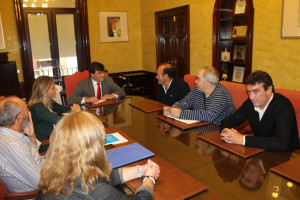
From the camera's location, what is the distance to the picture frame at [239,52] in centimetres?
405

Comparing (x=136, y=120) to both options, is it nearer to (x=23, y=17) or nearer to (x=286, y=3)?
(x=286, y=3)

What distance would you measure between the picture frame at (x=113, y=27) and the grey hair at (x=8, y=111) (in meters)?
4.78

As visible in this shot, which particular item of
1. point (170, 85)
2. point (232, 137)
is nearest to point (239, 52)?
point (170, 85)

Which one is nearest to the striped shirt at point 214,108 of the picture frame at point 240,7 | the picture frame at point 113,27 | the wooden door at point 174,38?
the picture frame at point 240,7

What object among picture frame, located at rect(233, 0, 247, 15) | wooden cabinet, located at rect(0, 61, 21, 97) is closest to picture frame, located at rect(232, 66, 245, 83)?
picture frame, located at rect(233, 0, 247, 15)

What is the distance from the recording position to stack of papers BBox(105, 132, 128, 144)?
6.48 ft

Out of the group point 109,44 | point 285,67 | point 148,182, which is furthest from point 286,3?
point 109,44

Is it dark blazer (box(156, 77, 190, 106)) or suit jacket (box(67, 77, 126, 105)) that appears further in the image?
suit jacket (box(67, 77, 126, 105))

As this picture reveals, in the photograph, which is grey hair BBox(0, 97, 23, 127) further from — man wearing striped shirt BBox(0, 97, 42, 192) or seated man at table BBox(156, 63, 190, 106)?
seated man at table BBox(156, 63, 190, 106)

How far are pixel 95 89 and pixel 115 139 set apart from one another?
73.9 inches

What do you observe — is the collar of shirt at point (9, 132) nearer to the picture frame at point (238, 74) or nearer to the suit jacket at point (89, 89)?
the suit jacket at point (89, 89)

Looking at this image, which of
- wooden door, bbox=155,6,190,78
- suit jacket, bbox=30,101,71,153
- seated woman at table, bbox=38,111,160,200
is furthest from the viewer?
wooden door, bbox=155,6,190,78

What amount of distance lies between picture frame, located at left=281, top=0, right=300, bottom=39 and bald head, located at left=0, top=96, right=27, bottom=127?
3.18m

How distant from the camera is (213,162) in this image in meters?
1.60
